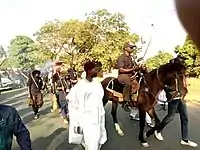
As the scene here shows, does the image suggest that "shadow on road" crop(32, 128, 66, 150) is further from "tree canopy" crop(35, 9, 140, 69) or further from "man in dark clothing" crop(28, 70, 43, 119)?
"tree canopy" crop(35, 9, 140, 69)

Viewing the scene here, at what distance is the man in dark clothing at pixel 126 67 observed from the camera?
201 inches

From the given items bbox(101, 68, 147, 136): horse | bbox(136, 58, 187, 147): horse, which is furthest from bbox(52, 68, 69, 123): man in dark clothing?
bbox(136, 58, 187, 147): horse

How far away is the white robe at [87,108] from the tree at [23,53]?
9.67m

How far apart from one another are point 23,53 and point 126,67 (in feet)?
34.1

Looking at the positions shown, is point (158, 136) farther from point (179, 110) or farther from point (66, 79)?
point (66, 79)

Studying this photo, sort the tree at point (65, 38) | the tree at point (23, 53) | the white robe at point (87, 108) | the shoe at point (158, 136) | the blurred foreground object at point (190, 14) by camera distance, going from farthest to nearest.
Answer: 1. the tree at point (23, 53)
2. the tree at point (65, 38)
3. the shoe at point (158, 136)
4. the white robe at point (87, 108)
5. the blurred foreground object at point (190, 14)

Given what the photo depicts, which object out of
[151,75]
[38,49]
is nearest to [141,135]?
[151,75]

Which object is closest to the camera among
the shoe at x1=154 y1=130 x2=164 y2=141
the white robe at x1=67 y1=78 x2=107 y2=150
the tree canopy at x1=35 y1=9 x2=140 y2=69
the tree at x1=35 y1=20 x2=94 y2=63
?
the white robe at x1=67 y1=78 x2=107 y2=150

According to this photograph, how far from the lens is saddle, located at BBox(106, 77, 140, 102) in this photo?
524cm

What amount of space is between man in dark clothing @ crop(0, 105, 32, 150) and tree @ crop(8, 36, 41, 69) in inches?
440

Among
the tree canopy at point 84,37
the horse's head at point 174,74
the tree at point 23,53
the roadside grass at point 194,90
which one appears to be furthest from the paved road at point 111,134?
the tree at point 23,53

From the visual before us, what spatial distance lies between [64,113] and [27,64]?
22.6 feet

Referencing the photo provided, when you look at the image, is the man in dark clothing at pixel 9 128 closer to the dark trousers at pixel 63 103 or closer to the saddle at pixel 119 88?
the saddle at pixel 119 88

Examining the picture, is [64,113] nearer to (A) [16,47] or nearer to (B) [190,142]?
(B) [190,142]
